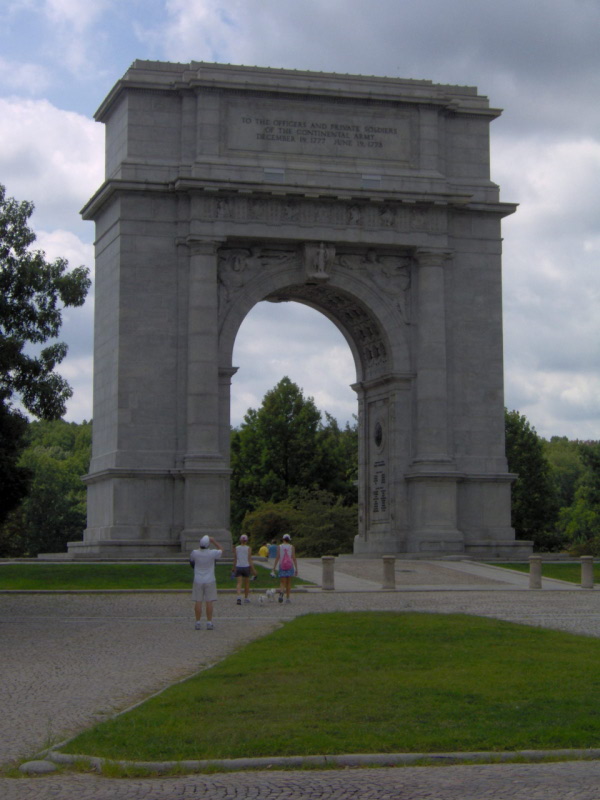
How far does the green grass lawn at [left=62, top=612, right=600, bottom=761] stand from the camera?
502 inches

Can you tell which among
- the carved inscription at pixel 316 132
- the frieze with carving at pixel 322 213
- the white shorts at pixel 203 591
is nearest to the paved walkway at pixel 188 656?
the white shorts at pixel 203 591

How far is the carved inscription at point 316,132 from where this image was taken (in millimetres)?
52344

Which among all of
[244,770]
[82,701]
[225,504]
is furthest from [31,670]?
[225,504]

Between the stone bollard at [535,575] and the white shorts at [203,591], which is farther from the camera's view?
the stone bollard at [535,575]

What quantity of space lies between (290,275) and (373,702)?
127 feet

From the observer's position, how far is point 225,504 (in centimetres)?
5009

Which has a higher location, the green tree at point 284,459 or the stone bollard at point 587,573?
the green tree at point 284,459

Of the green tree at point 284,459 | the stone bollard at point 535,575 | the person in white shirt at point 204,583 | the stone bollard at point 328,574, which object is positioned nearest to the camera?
the person in white shirt at point 204,583

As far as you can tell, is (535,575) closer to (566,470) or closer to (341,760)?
(341,760)

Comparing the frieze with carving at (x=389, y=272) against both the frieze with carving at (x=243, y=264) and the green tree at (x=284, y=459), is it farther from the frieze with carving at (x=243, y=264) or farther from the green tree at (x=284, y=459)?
the green tree at (x=284, y=459)

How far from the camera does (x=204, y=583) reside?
85.5 feet

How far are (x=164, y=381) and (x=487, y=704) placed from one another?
123 feet

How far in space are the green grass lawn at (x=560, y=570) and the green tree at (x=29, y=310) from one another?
781 inches

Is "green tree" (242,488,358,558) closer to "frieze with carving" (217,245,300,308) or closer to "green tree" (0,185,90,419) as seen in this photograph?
"frieze with carving" (217,245,300,308)
